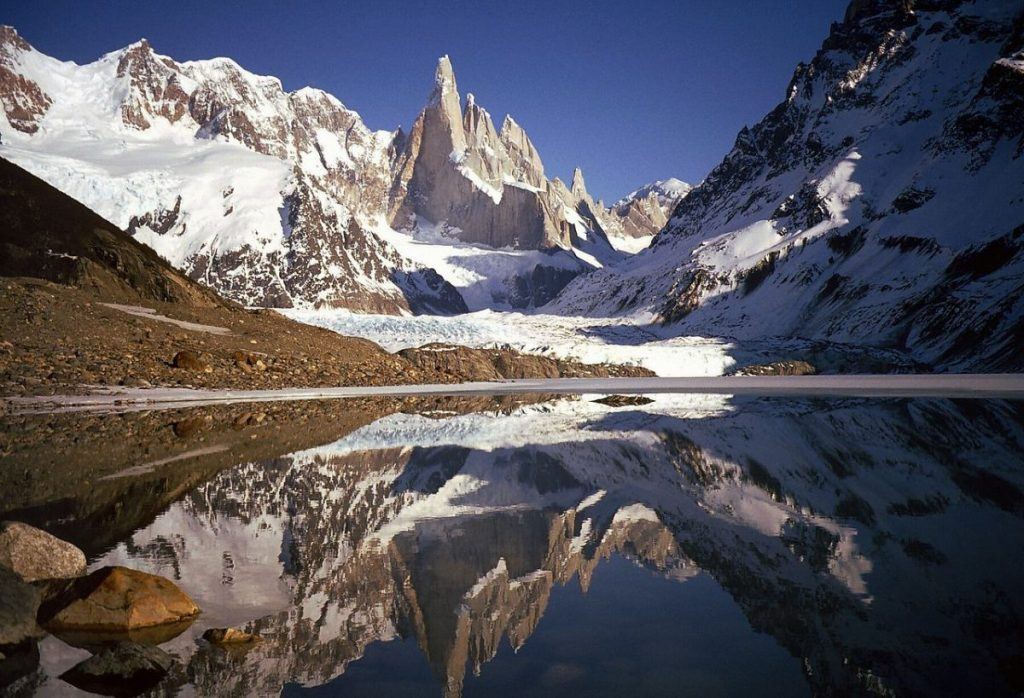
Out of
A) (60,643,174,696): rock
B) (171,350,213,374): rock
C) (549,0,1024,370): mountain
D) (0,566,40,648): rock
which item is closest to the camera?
(60,643,174,696): rock

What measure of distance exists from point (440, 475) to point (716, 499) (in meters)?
4.07

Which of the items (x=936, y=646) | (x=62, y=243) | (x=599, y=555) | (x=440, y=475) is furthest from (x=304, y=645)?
(x=62, y=243)

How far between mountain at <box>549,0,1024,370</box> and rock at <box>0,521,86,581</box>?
5224cm

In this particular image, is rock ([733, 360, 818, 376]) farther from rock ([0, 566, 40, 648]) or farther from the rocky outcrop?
rock ([0, 566, 40, 648])

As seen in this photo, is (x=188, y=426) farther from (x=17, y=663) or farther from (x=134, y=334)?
(x=134, y=334)

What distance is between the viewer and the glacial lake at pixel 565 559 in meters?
3.96

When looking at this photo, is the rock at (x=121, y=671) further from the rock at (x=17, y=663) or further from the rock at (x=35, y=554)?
the rock at (x=35, y=554)

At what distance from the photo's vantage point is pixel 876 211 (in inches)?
3989

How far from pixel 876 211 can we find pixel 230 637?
113 metres

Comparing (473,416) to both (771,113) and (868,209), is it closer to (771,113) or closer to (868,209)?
(868,209)

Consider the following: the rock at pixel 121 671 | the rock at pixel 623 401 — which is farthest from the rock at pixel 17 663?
the rock at pixel 623 401

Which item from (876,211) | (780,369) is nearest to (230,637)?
(780,369)

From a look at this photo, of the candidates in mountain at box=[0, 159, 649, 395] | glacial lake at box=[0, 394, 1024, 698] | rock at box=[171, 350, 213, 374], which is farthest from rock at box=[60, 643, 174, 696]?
rock at box=[171, 350, 213, 374]

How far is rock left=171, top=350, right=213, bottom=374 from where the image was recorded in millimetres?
30797
